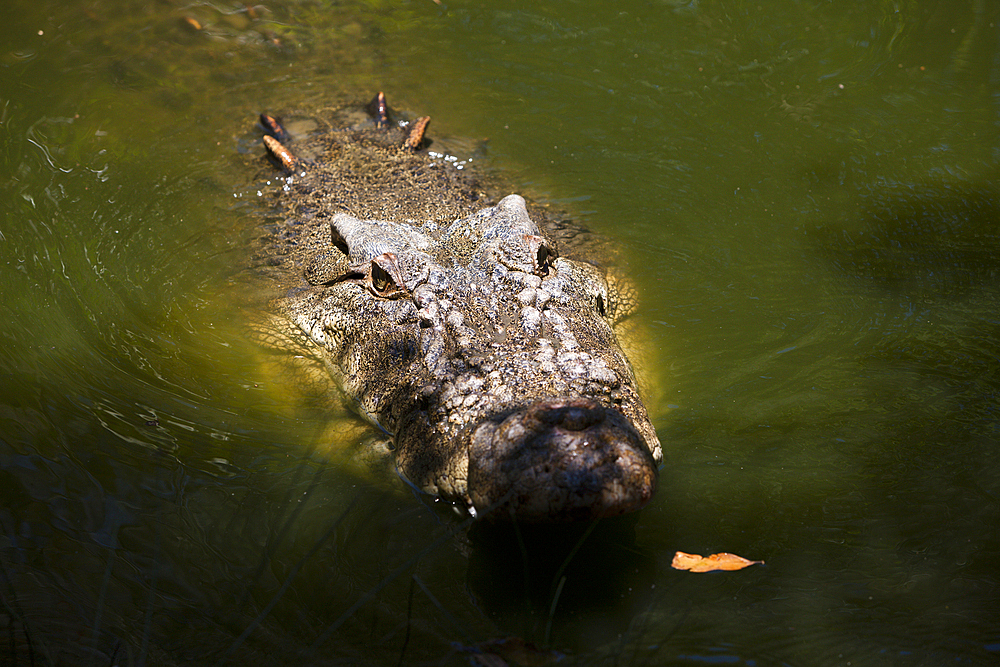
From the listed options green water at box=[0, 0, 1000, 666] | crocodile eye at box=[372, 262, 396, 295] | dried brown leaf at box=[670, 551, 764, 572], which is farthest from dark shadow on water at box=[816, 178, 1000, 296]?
crocodile eye at box=[372, 262, 396, 295]

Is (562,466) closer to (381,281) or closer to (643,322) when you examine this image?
(381,281)

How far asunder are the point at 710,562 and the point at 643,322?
1944 mm

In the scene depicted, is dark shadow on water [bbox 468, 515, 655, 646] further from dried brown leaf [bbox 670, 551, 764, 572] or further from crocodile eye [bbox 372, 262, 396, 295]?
crocodile eye [bbox 372, 262, 396, 295]

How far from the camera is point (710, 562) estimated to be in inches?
107

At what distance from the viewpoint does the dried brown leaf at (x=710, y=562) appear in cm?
270

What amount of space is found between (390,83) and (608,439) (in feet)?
18.8

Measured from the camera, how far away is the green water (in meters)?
2.50

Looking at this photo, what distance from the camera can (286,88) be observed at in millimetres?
7090

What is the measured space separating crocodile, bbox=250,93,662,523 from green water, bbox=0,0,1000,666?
282 millimetres

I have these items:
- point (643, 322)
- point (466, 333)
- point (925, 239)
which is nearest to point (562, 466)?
point (466, 333)

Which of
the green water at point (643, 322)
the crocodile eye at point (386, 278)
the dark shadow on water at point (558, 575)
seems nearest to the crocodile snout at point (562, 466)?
the dark shadow on water at point (558, 575)

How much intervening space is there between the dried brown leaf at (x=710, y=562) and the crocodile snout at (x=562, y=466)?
14.5 inches

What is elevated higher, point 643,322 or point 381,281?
point 381,281

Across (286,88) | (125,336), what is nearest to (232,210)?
(125,336)
